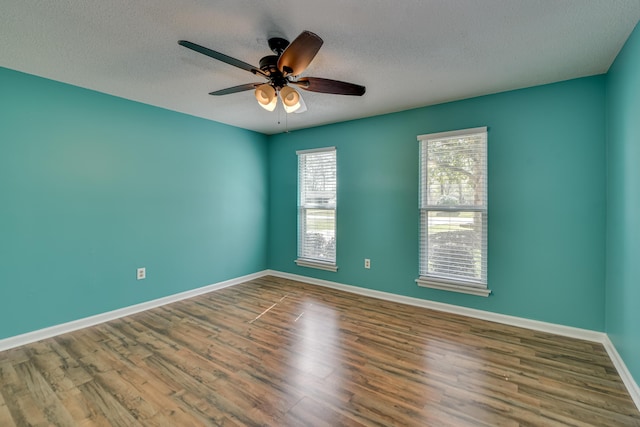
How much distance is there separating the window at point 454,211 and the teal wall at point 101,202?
2844 mm

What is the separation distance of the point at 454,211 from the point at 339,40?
2.25 meters

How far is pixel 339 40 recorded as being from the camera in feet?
6.82

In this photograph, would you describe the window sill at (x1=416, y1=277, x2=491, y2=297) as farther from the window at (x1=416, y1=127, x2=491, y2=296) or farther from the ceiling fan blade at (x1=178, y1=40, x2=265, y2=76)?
the ceiling fan blade at (x1=178, y1=40, x2=265, y2=76)

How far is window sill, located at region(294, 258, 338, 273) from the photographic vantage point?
4.28m

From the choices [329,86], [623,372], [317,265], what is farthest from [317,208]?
[623,372]

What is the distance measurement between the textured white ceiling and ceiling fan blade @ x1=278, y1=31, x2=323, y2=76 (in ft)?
0.91

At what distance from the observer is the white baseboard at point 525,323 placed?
205 cm

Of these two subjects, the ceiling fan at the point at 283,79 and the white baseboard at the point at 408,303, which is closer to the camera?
the ceiling fan at the point at 283,79

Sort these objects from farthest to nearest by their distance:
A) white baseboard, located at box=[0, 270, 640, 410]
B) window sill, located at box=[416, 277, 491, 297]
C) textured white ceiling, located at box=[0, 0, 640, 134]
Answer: window sill, located at box=[416, 277, 491, 297]
white baseboard, located at box=[0, 270, 640, 410]
textured white ceiling, located at box=[0, 0, 640, 134]

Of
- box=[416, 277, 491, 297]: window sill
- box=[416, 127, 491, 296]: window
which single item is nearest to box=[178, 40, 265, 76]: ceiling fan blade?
box=[416, 127, 491, 296]: window

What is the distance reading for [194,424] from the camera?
167cm

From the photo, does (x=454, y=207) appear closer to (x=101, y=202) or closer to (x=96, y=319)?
(x=101, y=202)

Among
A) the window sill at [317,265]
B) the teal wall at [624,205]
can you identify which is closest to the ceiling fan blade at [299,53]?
the teal wall at [624,205]

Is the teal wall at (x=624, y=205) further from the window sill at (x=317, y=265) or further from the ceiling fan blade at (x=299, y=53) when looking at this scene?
the window sill at (x=317, y=265)
